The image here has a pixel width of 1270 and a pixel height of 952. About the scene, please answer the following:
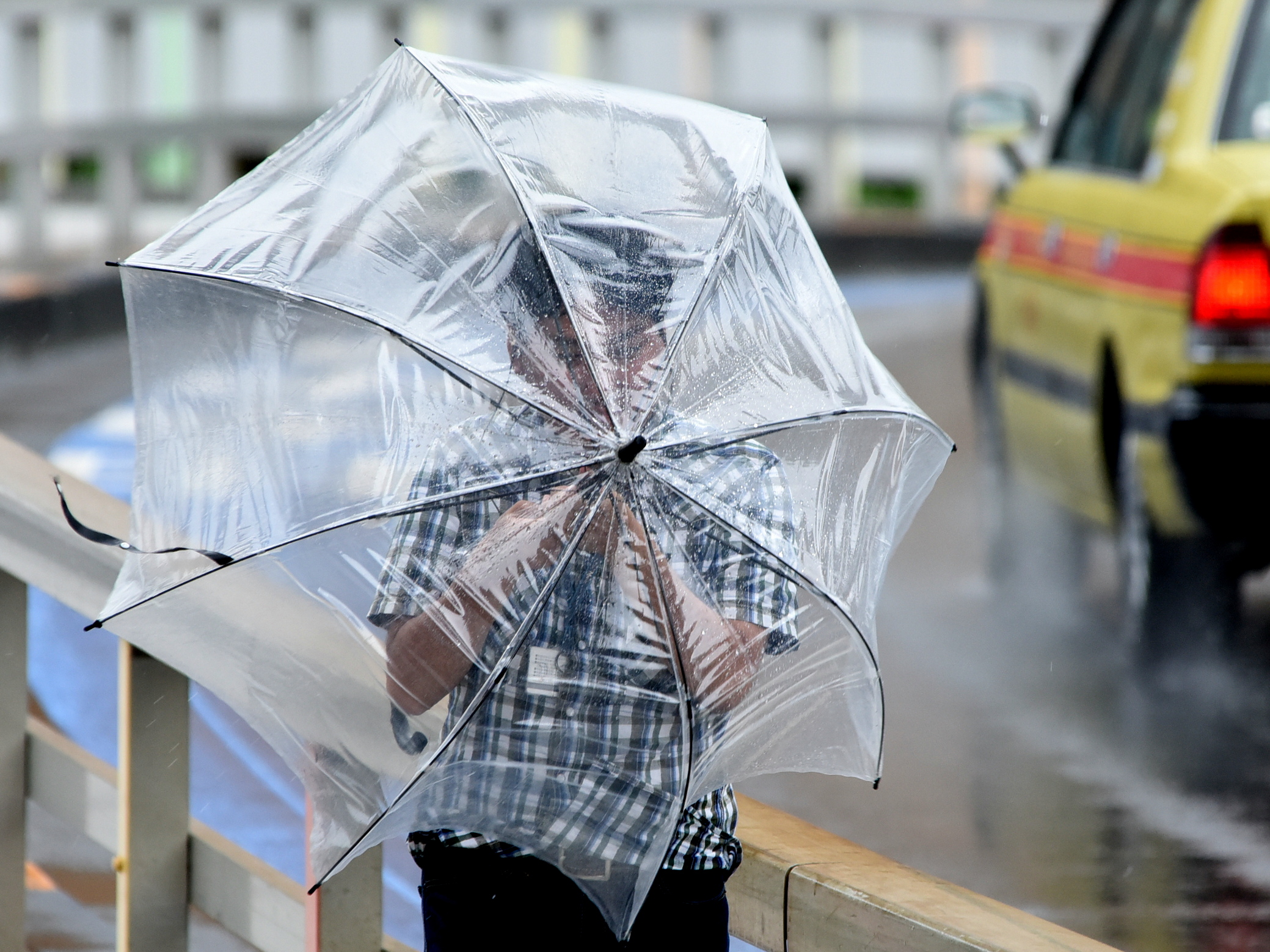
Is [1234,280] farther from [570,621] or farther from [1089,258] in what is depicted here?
[570,621]

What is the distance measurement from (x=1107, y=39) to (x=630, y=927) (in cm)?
500

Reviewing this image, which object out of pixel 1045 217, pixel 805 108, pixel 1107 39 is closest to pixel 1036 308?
pixel 1045 217

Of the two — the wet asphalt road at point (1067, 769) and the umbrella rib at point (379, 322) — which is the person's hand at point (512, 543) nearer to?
the umbrella rib at point (379, 322)

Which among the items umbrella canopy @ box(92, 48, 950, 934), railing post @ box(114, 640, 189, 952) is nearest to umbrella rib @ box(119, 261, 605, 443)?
umbrella canopy @ box(92, 48, 950, 934)

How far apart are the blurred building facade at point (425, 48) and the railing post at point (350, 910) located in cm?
1067

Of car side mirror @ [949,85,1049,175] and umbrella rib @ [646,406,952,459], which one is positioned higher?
umbrella rib @ [646,406,952,459]

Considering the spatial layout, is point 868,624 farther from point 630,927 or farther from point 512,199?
point 512,199

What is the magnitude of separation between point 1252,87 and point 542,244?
143 inches

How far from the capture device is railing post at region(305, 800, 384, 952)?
2.32m

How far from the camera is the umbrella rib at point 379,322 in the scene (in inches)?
78.9

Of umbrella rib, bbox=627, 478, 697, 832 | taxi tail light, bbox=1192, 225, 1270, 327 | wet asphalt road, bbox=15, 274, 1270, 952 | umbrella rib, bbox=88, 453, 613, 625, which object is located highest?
umbrella rib, bbox=88, 453, 613, 625

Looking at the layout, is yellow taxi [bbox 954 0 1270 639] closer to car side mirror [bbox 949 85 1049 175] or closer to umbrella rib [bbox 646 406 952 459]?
car side mirror [bbox 949 85 1049 175]

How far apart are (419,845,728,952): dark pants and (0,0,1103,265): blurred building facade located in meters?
10.8

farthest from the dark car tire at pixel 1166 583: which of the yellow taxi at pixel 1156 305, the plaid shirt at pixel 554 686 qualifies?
the plaid shirt at pixel 554 686
